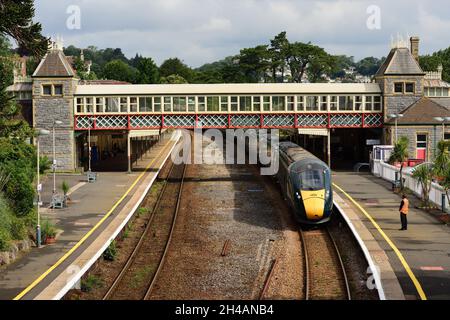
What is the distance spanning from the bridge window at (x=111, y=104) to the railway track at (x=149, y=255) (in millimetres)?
10012

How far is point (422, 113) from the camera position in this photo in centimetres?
5150

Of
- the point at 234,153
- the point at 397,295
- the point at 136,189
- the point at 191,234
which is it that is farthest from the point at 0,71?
the point at 234,153

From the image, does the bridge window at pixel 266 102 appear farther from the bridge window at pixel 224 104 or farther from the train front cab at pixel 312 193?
the train front cab at pixel 312 193

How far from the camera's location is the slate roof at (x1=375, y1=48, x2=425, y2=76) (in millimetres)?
52406

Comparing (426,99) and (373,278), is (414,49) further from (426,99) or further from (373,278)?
(373,278)

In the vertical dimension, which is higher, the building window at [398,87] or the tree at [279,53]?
the tree at [279,53]

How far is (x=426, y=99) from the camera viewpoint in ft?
173

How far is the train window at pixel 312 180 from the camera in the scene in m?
31.2

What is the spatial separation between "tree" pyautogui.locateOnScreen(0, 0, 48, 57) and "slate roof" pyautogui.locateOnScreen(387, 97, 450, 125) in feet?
90.9

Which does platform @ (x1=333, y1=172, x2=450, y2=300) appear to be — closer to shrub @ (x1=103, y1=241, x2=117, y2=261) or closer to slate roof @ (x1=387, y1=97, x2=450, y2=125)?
slate roof @ (x1=387, y1=97, x2=450, y2=125)

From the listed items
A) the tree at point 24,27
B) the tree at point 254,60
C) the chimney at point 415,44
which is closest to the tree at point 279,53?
the tree at point 254,60

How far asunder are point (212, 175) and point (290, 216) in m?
18.8

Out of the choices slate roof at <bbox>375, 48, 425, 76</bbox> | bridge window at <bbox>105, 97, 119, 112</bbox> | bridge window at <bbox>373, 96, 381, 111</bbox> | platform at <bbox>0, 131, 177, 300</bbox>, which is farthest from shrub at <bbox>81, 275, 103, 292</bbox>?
slate roof at <bbox>375, 48, 425, 76</bbox>

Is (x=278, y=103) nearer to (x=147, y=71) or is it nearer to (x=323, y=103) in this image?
(x=323, y=103)
